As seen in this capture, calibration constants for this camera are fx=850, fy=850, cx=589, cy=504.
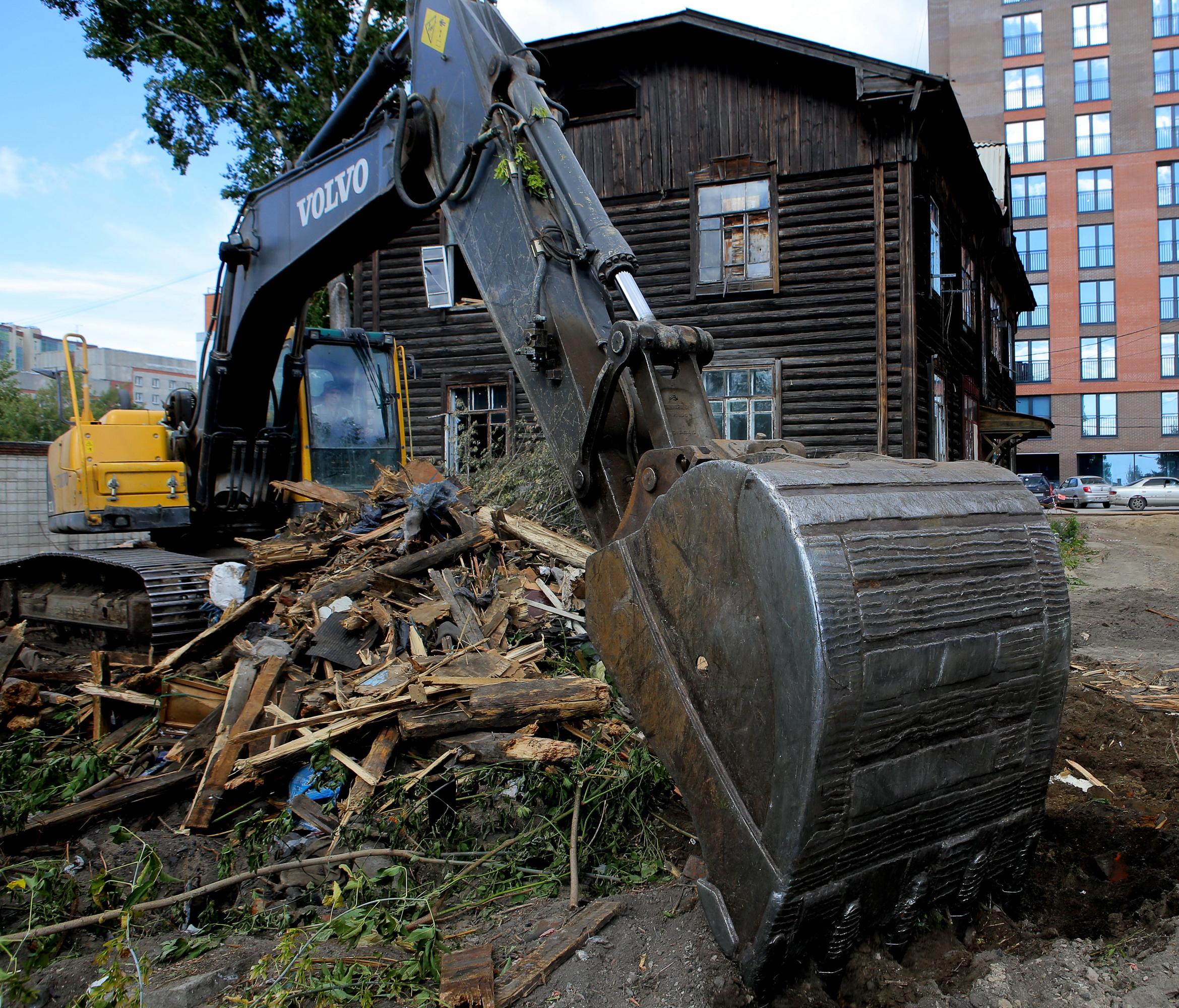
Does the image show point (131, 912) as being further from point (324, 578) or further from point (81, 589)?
point (81, 589)

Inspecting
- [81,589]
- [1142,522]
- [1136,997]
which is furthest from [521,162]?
[1142,522]

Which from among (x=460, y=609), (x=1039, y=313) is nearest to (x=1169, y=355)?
(x=1039, y=313)

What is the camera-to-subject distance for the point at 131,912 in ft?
9.20

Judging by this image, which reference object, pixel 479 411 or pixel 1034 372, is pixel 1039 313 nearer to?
pixel 1034 372

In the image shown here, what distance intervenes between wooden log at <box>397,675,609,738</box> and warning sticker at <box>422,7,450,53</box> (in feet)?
9.99

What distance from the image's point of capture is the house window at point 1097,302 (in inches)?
1951

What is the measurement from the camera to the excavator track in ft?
18.4

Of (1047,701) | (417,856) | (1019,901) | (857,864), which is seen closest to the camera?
(857,864)

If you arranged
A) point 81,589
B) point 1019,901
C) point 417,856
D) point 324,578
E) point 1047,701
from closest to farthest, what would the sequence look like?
point 1047,701, point 1019,901, point 417,856, point 324,578, point 81,589

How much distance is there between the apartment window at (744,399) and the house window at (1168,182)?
48.3 meters

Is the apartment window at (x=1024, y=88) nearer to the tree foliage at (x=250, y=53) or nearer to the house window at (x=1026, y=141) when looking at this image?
the house window at (x=1026, y=141)

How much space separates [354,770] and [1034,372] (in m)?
54.5

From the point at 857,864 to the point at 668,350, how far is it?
1629 millimetres

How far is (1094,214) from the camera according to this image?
4975 centimetres
